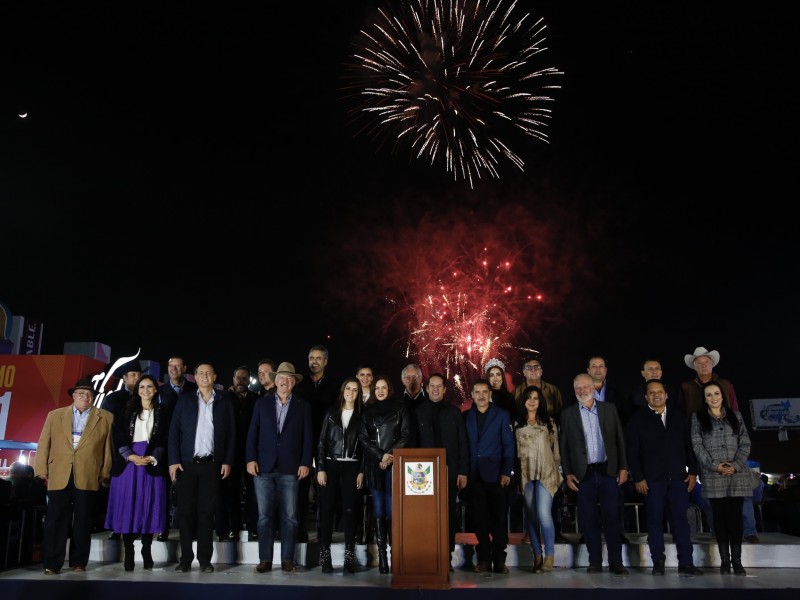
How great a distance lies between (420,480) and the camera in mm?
6391

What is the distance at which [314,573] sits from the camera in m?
6.88

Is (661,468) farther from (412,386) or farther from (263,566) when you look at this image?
(263,566)

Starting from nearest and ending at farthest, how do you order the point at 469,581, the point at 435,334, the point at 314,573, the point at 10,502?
1. the point at 469,581
2. the point at 314,573
3. the point at 10,502
4. the point at 435,334

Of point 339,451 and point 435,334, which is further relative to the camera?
point 435,334

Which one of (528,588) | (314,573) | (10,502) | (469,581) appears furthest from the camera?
(10,502)

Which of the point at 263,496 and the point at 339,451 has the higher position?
the point at 339,451

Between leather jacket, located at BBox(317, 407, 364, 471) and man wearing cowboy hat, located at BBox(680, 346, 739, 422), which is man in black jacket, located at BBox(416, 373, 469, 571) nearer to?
leather jacket, located at BBox(317, 407, 364, 471)

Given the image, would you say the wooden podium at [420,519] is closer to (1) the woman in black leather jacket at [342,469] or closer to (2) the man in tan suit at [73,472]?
(1) the woman in black leather jacket at [342,469]

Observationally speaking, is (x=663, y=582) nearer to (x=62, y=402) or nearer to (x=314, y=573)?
(x=314, y=573)

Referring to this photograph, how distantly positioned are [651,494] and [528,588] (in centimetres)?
175

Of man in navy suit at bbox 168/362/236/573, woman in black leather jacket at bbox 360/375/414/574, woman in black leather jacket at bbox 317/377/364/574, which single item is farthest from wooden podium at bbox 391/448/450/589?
→ man in navy suit at bbox 168/362/236/573

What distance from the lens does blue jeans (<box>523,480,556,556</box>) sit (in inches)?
271

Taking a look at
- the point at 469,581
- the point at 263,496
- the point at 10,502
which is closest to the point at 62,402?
the point at 10,502

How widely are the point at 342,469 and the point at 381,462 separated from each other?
1.53 feet
